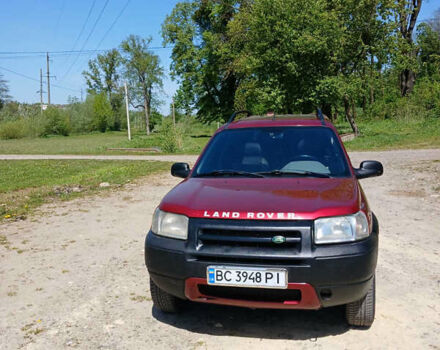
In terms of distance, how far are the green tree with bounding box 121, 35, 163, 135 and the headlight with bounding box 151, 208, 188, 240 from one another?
59.4 meters

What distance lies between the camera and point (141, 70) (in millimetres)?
62500

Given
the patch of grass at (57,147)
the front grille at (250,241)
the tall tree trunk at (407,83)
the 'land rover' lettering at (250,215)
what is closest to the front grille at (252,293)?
the front grille at (250,241)

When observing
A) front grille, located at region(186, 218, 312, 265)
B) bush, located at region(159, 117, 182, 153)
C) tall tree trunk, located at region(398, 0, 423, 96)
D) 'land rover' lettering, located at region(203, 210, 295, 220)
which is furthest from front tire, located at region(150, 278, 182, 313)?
tall tree trunk, located at region(398, 0, 423, 96)

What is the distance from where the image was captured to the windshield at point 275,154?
402 cm

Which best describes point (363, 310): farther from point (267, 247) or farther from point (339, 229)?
point (267, 247)

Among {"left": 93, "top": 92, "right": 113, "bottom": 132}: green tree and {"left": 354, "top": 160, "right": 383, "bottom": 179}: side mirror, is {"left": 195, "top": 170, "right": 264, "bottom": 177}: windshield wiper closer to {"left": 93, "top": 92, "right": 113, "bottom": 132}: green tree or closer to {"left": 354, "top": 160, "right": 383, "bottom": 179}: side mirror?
{"left": 354, "top": 160, "right": 383, "bottom": 179}: side mirror

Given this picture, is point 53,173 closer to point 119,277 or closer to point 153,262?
point 119,277

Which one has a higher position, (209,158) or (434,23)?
(434,23)

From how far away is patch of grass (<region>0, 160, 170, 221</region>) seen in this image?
A: 9.16 metres

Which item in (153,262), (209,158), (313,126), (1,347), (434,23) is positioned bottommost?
(1,347)

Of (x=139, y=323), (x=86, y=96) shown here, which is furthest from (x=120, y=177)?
(x=86, y=96)

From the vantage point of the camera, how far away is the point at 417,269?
4.65 metres

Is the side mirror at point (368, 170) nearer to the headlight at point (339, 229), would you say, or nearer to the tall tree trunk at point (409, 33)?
the headlight at point (339, 229)

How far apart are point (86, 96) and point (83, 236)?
7648 centimetres
